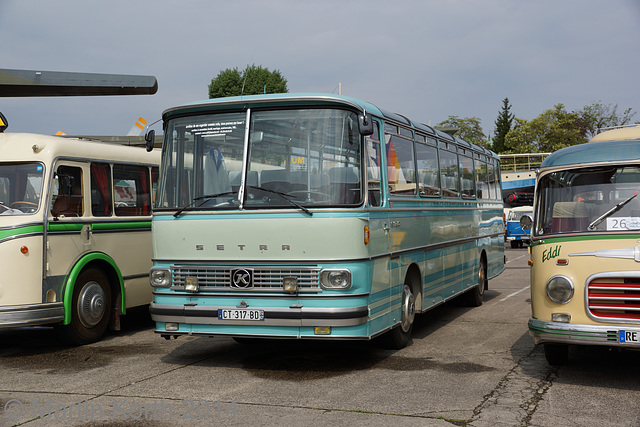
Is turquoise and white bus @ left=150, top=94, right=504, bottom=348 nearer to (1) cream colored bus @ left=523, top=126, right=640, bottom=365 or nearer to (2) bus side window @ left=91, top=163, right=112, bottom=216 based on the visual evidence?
(1) cream colored bus @ left=523, top=126, right=640, bottom=365

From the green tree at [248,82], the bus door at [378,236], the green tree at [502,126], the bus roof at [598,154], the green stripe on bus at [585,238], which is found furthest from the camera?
the green tree at [502,126]

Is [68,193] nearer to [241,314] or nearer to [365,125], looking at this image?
[241,314]

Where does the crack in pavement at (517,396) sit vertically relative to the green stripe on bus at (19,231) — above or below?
below

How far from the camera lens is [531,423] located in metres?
5.77

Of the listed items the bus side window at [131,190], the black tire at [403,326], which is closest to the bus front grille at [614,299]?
the black tire at [403,326]

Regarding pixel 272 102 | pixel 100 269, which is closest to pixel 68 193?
pixel 100 269

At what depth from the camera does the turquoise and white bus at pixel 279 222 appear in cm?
756

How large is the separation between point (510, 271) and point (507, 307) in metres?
9.79

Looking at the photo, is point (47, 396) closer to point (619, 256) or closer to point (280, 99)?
point (280, 99)

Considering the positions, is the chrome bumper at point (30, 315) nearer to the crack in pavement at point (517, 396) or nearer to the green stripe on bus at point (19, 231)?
the green stripe on bus at point (19, 231)

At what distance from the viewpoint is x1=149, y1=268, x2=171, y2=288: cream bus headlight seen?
8172 mm

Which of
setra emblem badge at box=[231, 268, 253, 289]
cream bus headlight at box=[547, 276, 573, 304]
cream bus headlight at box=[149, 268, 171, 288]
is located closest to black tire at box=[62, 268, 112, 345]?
cream bus headlight at box=[149, 268, 171, 288]

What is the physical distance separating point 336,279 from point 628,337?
283 centimetres

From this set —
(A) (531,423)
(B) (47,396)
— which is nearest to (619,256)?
(A) (531,423)
